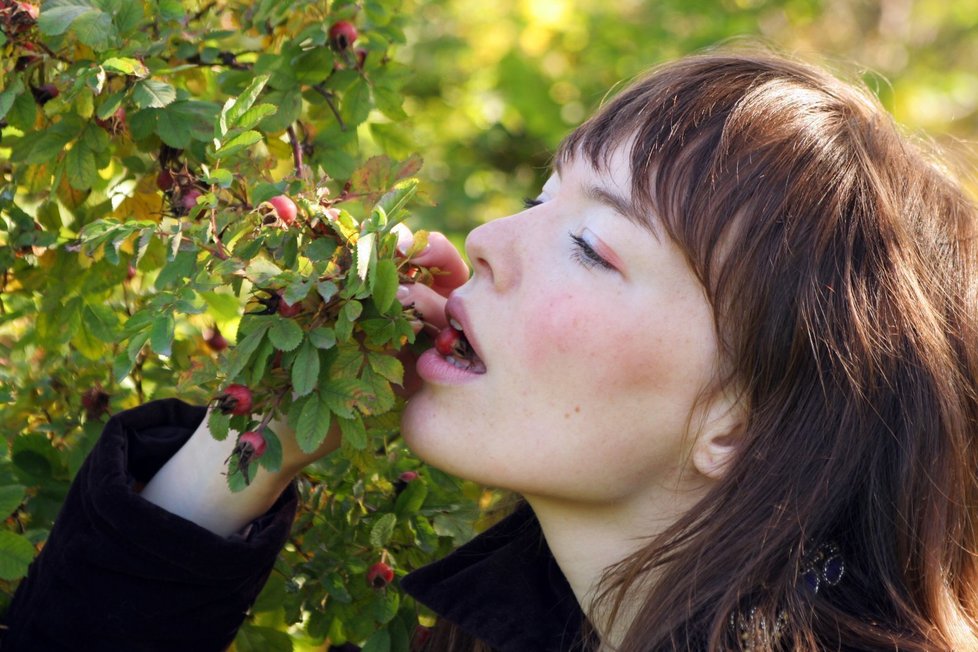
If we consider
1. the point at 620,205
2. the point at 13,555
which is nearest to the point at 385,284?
the point at 620,205

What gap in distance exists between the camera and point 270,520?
60.7 inches

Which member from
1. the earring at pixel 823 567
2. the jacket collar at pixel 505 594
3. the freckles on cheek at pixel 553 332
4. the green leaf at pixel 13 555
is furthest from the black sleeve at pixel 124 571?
the earring at pixel 823 567

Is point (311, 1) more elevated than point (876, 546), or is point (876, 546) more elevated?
point (311, 1)

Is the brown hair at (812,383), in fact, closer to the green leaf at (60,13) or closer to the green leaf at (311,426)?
the green leaf at (311,426)

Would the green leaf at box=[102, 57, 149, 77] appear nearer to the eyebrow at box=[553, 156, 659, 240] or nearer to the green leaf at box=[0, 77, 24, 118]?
the green leaf at box=[0, 77, 24, 118]

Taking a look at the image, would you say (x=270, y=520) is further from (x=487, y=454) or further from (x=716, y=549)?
(x=716, y=549)

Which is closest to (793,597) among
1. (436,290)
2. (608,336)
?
(608,336)

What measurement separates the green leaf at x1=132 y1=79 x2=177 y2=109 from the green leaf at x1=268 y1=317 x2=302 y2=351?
1.14 ft

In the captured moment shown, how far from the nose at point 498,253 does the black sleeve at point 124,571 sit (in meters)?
0.45

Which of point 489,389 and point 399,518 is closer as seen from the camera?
point 489,389

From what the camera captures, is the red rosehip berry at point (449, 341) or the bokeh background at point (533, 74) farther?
the bokeh background at point (533, 74)

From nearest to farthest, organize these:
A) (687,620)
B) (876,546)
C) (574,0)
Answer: (687,620), (876,546), (574,0)

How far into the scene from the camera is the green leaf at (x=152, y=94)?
4.42ft

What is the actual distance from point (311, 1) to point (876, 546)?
101 centimetres
